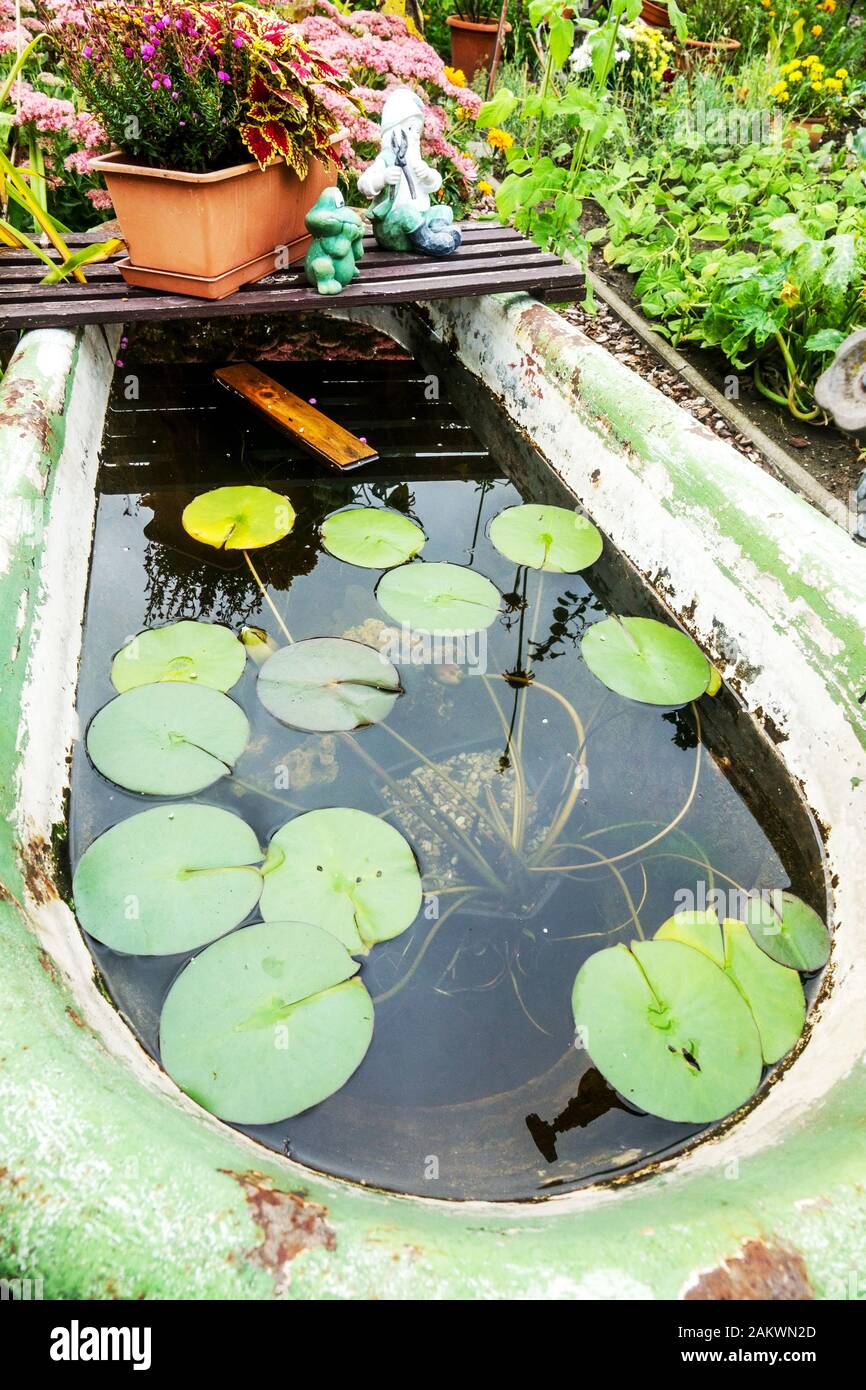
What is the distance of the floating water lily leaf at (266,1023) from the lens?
957 millimetres

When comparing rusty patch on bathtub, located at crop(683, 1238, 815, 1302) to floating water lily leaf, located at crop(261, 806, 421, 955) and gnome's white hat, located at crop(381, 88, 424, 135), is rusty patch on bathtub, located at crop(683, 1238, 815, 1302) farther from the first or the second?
gnome's white hat, located at crop(381, 88, 424, 135)

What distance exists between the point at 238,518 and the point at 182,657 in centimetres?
48

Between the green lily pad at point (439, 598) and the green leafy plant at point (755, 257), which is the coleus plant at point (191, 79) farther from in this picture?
the green leafy plant at point (755, 257)

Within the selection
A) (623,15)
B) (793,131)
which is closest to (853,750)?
(623,15)

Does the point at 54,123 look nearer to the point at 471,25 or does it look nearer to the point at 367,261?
the point at 367,261

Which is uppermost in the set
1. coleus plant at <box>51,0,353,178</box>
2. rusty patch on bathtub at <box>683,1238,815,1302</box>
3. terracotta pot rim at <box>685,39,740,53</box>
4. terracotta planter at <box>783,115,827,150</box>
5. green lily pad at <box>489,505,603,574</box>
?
terracotta pot rim at <box>685,39,740,53</box>

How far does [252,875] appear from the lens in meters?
1.17

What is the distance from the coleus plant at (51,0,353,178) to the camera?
5.83ft

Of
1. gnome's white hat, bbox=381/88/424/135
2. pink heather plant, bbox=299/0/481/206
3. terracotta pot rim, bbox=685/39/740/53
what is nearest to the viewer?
gnome's white hat, bbox=381/88/424/135

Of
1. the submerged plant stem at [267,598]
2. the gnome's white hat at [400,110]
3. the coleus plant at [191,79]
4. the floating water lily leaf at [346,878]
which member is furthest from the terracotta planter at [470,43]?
the floating water lily leaf at [346,878]

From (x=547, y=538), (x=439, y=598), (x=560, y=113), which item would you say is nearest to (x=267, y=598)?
(x=439, y=598)

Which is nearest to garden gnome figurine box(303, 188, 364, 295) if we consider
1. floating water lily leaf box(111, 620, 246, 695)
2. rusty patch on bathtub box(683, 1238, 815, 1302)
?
floating water lily leaf box(111, 620, 246, 695)

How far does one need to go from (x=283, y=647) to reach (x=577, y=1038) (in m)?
0.89

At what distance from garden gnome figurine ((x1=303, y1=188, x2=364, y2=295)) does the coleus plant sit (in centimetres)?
13
